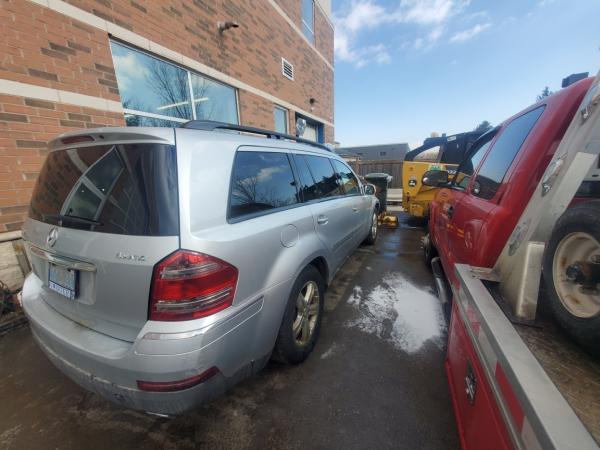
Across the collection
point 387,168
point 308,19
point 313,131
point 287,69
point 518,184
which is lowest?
point 518,184

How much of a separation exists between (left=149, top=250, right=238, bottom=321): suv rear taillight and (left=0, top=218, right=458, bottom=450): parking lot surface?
99 centimetres

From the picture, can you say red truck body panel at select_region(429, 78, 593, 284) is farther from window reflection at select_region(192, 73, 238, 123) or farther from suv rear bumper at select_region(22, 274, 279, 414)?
window reflection at select_region(192, 73, 238, 123)

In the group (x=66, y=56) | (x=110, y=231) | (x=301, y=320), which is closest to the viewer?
(x=110, y=231)

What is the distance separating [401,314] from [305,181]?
6.10ft

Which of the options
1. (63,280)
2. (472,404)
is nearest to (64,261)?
(63,280)

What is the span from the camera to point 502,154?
195 cm

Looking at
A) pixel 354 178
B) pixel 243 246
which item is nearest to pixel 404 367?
→ pixel 243 246

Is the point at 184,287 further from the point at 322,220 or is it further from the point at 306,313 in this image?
the point at 322,220

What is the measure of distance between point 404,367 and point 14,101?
4.89m

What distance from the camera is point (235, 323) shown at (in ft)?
4.55

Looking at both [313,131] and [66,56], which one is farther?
[313,131]

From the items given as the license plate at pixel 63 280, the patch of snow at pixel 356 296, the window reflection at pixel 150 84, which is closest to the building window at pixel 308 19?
the window reflection at pixel 150 84

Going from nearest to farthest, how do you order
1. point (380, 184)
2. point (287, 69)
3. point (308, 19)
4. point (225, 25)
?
point (225, 25) → point (380, 184) → point (287, 69) → point (308, 19)

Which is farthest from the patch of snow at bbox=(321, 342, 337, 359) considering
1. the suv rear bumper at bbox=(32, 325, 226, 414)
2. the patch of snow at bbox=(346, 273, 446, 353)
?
the suv rear bumper at bbox=(32, 325, 226, 414)
